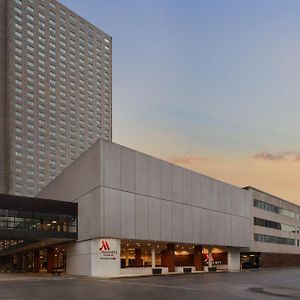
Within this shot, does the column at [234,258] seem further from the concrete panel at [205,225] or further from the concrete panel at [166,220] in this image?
the concrete panel at [166,220]

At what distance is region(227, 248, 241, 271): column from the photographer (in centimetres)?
8891

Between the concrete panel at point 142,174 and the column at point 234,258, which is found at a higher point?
the concrete panel at point 142,174

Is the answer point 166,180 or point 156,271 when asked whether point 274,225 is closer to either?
point 166,180

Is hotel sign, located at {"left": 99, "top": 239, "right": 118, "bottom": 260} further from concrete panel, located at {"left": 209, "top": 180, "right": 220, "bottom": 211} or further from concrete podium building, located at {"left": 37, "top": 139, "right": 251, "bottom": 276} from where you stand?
concrete panel, located at {"left": 209, "top": 180, "right": 220, "bottom": 211}

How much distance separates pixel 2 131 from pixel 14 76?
2376 centimetres

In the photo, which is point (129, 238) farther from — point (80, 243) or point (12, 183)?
point (12, 183)

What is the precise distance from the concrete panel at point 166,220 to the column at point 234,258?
80.5 feet

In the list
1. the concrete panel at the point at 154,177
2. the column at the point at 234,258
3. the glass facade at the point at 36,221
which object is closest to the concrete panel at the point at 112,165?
the concrete panel at the point at 154,177

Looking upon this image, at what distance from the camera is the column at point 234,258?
88906mm

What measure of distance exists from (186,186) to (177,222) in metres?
5.99

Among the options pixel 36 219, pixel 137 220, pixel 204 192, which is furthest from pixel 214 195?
pixel 36 219

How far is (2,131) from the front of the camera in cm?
19038

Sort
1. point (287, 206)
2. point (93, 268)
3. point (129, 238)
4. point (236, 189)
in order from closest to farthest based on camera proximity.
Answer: point (93, 268)
point (129, 238)
point (236, 189)
point (287, 206)

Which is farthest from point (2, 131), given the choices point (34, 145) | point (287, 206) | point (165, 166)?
point (165, 166)
